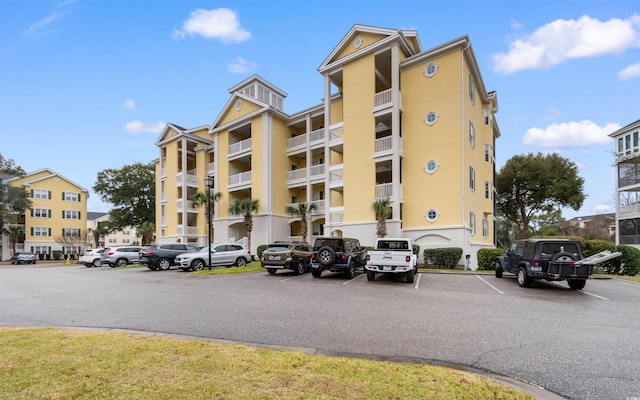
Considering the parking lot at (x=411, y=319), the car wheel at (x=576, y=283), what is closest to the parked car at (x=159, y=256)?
the parking lot at (x=411, y=319)

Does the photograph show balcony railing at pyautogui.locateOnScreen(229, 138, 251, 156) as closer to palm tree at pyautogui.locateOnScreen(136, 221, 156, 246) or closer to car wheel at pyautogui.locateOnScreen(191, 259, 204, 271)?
car wheel at pyautogui.locateOnScreen(191, 259, 204, 271)

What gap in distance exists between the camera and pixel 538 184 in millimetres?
37125

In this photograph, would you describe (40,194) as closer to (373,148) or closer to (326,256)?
(373,148)

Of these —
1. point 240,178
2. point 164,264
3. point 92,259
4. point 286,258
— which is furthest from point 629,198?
point 92,259

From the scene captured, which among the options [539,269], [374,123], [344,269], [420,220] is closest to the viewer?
[539,269]

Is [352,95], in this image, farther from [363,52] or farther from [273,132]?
[273,132]

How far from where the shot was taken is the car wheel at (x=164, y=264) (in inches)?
866

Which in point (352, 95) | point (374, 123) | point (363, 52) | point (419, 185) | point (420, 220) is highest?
point (363, 52)

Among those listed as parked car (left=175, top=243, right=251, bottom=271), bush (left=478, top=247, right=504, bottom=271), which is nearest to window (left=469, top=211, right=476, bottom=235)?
bush (left=478, top=247, right=504, bottom=271)

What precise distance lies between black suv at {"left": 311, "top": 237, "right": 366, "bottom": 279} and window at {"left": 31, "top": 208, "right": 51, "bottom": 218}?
60052 millimetres

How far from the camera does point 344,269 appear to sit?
15031 mm

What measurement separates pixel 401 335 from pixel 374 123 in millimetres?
20476

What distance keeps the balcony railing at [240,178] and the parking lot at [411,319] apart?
19.7m

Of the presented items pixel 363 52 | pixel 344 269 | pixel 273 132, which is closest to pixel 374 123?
pixel 363 52
